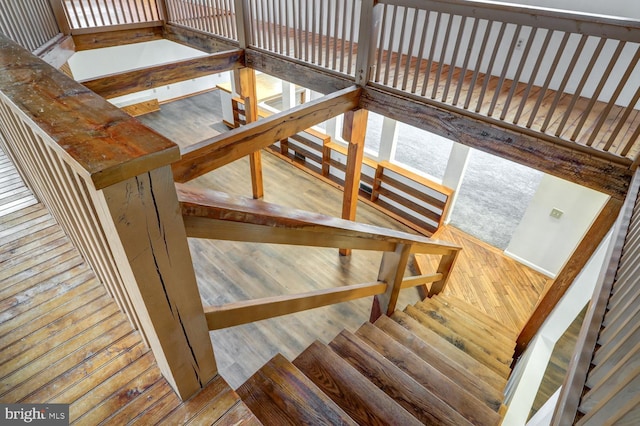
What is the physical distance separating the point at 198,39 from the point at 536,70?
4.55 metres

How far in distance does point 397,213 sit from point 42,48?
5.27 metres

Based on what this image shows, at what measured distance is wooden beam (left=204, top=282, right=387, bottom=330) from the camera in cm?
113

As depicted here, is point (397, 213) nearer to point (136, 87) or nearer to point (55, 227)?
point (136, 87)

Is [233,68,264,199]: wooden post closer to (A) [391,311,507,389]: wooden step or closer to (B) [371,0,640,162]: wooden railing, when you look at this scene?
(B) [371,0,640,162]: wooden railing

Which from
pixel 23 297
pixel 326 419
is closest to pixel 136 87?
pixel 23 297

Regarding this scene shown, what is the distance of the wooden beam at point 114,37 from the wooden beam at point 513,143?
4.06m

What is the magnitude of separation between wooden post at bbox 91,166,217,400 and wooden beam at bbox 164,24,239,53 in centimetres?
434

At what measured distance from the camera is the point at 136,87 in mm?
3633

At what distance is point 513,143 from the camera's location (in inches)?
111

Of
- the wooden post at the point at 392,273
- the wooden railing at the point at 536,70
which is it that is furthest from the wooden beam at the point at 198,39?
the wooden post at the point at 392,273

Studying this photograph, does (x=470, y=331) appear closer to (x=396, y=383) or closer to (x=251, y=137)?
(x=396, y=383)

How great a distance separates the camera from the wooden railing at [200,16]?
473 cm

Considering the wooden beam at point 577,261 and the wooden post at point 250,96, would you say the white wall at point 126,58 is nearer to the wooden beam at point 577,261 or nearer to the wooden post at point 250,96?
the wooden post at point 250,96

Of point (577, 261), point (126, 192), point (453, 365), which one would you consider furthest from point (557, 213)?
point (126, 192)
